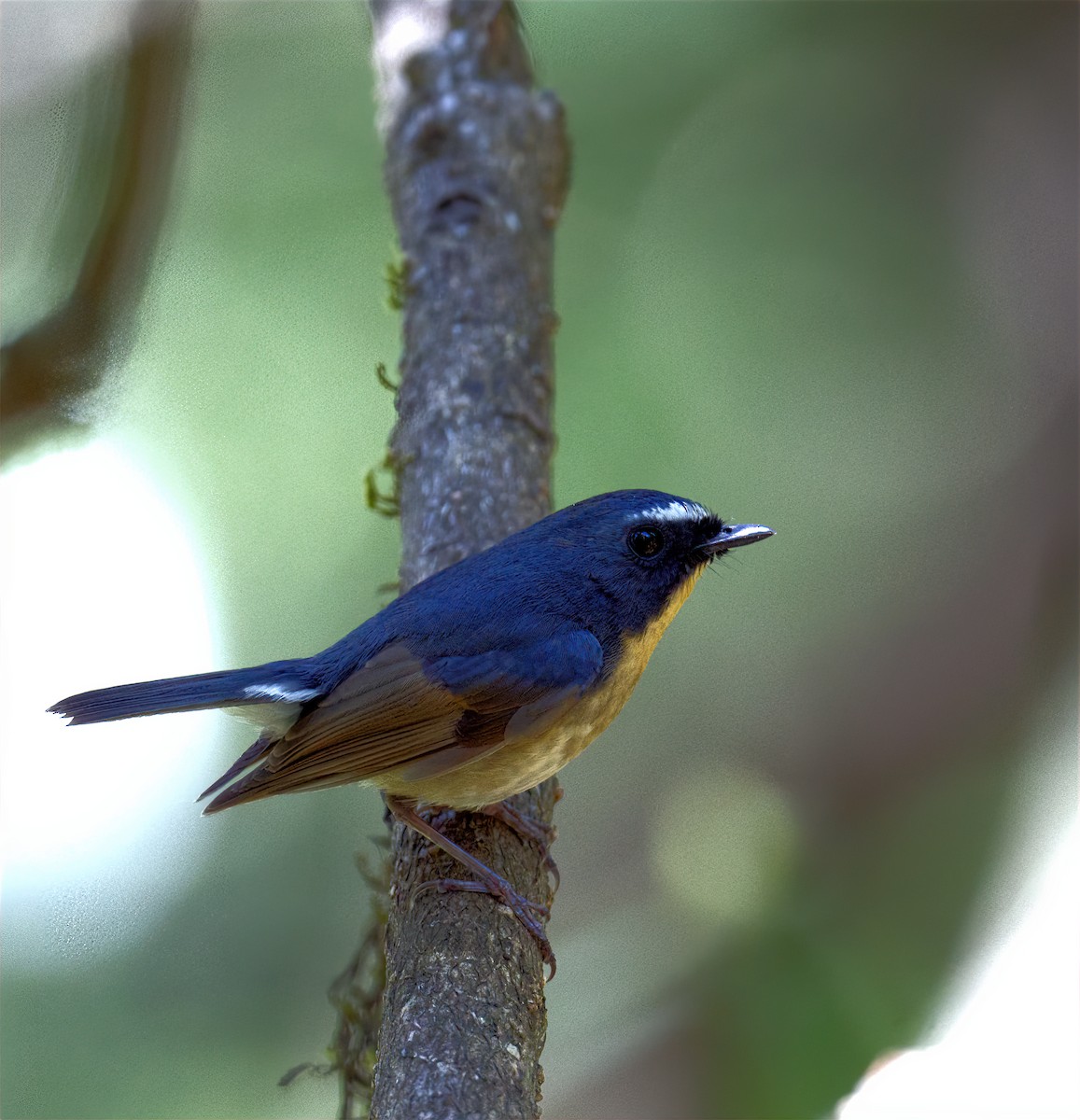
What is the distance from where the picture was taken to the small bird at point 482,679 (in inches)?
120

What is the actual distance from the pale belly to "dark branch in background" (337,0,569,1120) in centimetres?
17

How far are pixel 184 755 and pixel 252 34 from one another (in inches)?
111

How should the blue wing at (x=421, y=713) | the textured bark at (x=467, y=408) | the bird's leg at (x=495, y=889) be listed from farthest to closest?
1. the blue wing at (x=421, y=713)
2. the bird's leg at (x=495, y=889)
3. the textured bark at (x=467, y=408)

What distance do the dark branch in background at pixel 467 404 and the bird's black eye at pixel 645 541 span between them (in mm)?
461

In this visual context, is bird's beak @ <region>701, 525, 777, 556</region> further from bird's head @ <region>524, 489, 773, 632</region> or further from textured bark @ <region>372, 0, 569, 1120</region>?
textured bark @ <region>372, 0, 569, 1120</region>

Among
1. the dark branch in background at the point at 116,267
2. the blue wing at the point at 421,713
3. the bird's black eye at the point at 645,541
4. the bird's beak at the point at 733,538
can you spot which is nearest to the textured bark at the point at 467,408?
the blue wing at the point at 421,713

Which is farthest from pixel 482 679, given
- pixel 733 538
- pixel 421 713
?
pixel 733 538

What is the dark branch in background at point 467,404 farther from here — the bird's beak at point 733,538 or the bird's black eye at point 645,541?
the bird's beak at point 733,538

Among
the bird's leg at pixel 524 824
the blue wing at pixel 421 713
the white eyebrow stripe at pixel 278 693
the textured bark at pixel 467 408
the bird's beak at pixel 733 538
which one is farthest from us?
the bird's beak at pixel 733 538

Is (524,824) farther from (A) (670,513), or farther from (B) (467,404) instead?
(B) (467,404)

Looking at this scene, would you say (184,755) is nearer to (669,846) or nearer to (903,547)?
(669,846)

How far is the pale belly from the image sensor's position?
10.0 feet

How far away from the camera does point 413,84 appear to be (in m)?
4.34

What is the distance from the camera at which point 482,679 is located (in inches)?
124
